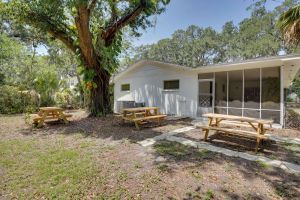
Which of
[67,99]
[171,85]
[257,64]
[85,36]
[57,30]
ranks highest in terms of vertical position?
[57,30]

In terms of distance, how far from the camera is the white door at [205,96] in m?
9.99

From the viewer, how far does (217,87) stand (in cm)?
982

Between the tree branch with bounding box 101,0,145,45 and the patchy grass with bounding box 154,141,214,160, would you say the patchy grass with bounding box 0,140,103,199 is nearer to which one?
the patchy grass with bounding box 154,141,214,160

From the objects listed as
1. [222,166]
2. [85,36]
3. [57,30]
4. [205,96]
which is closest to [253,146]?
[222,166]

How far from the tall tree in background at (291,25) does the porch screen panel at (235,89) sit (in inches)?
131

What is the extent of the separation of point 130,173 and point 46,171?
67.8 inches

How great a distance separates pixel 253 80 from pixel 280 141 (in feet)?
12.0

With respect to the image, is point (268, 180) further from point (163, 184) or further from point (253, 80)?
point (253, 80)

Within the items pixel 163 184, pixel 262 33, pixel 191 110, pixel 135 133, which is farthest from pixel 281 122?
pixel 262 33

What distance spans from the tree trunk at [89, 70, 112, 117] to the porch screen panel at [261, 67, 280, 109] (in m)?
8.32

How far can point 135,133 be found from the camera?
658 cm

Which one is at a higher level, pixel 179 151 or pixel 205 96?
pixel 205 96

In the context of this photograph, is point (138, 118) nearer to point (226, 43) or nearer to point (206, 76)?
point (206, 76)

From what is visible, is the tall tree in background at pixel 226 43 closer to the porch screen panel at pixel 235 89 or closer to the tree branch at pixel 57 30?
the porch screen panel at pixel 235 89
